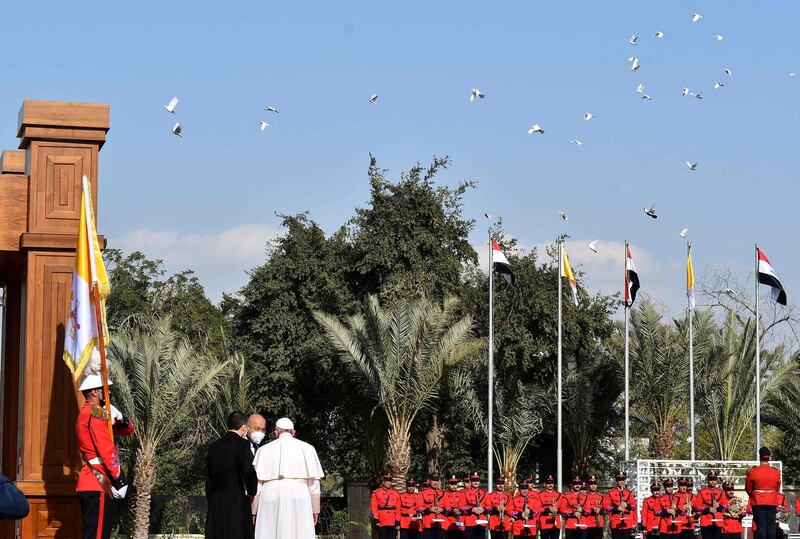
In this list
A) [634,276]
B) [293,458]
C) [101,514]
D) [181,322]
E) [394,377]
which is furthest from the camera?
[181,322]

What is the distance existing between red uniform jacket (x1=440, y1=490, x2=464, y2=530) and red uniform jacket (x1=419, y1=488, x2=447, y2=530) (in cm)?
9

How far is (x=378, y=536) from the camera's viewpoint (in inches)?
1051

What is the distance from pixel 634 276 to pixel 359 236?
802 centimetres

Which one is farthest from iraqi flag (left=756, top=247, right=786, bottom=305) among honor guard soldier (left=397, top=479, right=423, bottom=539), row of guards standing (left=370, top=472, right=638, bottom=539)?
honor guard soldier (left=397, top=479, right=423, bottom=539)

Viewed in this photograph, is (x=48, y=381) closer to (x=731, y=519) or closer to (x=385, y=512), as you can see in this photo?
(x=385, y=512)

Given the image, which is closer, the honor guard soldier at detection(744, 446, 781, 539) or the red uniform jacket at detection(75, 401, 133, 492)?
the red uniform jacket at detection(75, 401, 133, 492)

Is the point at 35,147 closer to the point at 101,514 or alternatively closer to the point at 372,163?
the point at 101,514

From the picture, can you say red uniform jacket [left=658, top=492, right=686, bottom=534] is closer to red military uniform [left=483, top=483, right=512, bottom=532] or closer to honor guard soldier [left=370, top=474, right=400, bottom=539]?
red military uniform [left=483, top=483, right=512, bottom=532]

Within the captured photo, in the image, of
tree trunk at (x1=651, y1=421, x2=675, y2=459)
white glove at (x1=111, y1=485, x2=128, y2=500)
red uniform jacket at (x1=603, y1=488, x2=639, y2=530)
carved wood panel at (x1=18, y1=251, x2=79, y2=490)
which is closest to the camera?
white glove at (x1=111, y1=485, x2=128, y2=500)

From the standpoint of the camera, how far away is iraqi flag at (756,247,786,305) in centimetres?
3130

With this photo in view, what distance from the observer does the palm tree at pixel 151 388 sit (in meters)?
28.6

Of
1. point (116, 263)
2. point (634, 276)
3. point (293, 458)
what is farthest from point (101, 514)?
point (116, 263)

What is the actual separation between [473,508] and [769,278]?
32.6ft

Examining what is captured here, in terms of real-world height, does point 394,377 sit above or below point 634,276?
below
